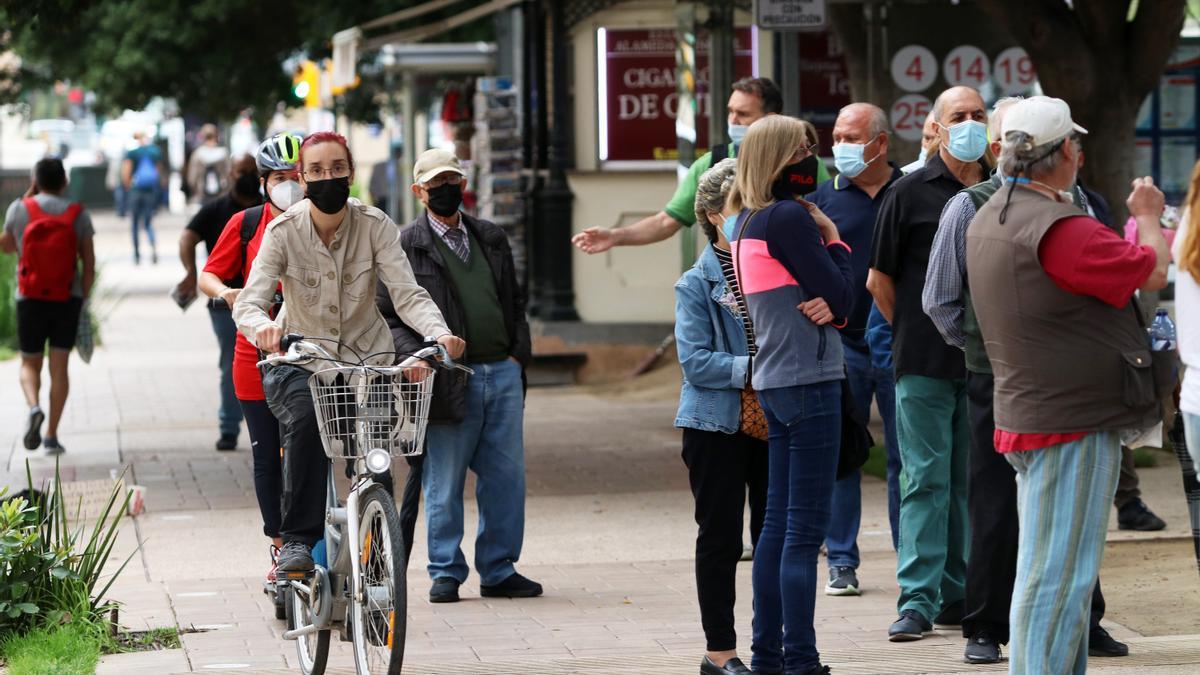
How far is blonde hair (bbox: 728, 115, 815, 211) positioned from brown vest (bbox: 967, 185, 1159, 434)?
2.66ft

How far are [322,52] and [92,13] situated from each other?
288cm

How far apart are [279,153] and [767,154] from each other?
6.38 feet

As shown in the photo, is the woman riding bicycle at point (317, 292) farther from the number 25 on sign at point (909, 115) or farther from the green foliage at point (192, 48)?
the green foliage at point (192, 48)

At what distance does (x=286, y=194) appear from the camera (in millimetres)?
6680

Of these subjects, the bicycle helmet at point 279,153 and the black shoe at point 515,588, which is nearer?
the bicycle helmet at point 279,153

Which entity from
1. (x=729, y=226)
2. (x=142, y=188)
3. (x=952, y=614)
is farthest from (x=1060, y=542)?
(x=142, y=188)

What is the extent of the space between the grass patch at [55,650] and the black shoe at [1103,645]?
332 centimetres

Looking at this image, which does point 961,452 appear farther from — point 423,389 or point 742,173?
point 423,389

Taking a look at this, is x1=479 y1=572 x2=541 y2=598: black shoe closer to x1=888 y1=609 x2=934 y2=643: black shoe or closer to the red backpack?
x1=888 y1=609 x2=934 y2=643: black shoe

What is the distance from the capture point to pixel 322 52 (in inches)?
857

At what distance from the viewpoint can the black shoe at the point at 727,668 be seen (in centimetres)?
575

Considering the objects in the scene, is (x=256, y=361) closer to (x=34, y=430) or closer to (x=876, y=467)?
(x=876, y=467)

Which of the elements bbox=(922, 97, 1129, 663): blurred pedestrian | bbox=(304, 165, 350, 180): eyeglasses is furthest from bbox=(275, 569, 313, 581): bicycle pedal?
bbox=(922, 97, 1129, 663): blurred pedestrian

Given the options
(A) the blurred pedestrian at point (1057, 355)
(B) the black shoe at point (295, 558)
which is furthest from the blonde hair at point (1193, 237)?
(B) the black shoe at point (295, 558)
